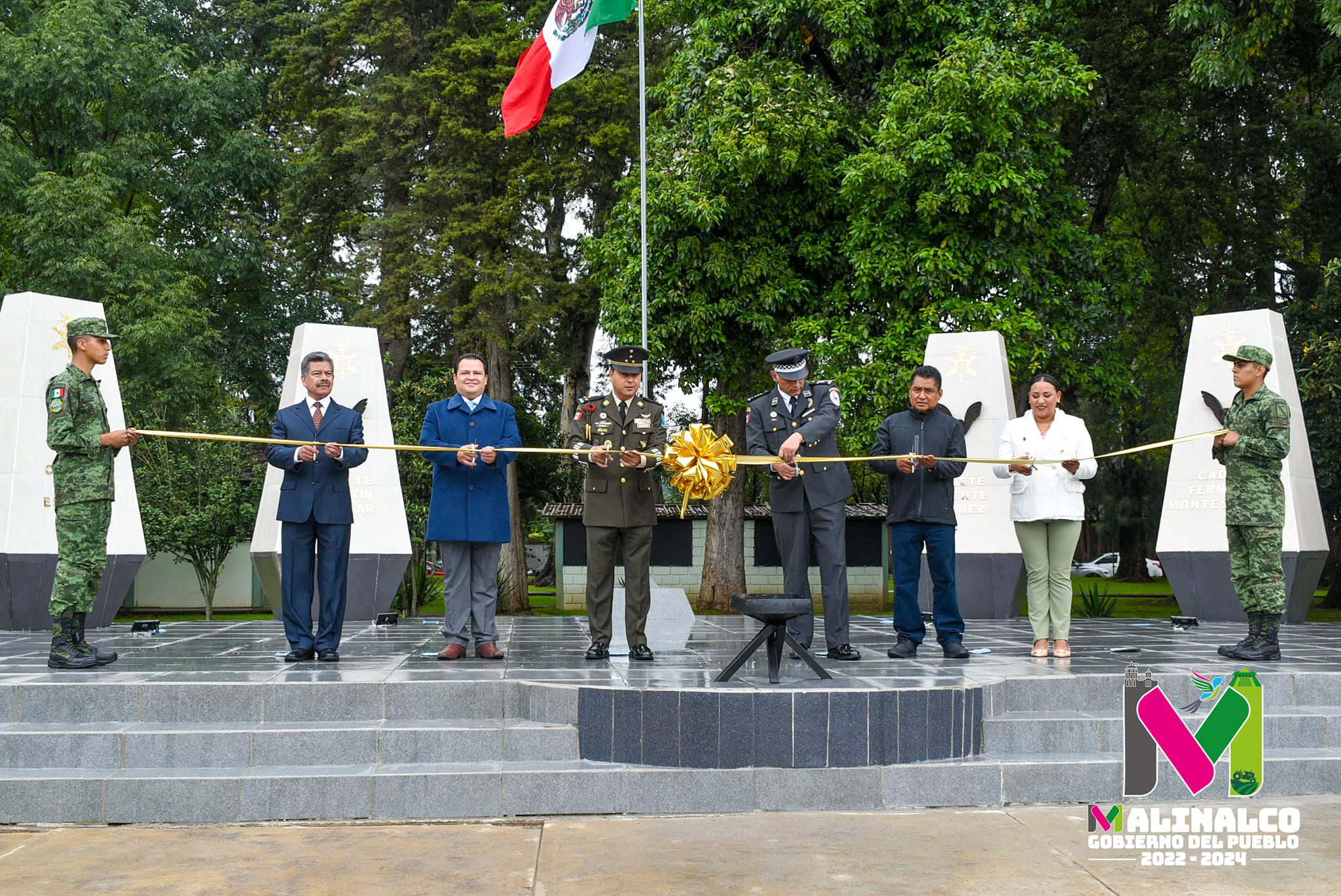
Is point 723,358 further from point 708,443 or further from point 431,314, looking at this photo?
point 708,443

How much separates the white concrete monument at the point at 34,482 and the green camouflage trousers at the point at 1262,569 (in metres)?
8.56

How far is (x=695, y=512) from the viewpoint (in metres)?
25.8

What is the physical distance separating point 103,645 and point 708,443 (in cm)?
474

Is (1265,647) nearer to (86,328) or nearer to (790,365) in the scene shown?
(790,365)

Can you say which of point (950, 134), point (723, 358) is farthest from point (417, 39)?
point (950, 134)

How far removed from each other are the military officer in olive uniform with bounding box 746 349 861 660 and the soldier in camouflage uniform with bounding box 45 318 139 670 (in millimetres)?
3791

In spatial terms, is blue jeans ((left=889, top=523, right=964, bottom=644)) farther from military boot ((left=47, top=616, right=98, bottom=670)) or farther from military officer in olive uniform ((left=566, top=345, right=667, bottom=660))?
military boot ((left=47, top=616, right=98, bottom=670))

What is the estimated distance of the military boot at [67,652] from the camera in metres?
6.74

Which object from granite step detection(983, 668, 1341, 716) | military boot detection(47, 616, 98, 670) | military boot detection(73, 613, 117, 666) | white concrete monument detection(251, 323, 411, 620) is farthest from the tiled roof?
granite step detection(983, 668, 1341, 716)

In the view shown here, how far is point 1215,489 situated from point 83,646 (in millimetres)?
9776

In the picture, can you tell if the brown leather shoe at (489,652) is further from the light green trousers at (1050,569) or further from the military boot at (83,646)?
the light green trousers at (1050,569)

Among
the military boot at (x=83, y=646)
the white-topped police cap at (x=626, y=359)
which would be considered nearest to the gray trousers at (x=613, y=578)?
the white-topped police cap at (x=626, y=359)

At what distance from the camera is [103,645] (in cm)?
822

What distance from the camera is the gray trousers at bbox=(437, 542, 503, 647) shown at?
7.16 m
